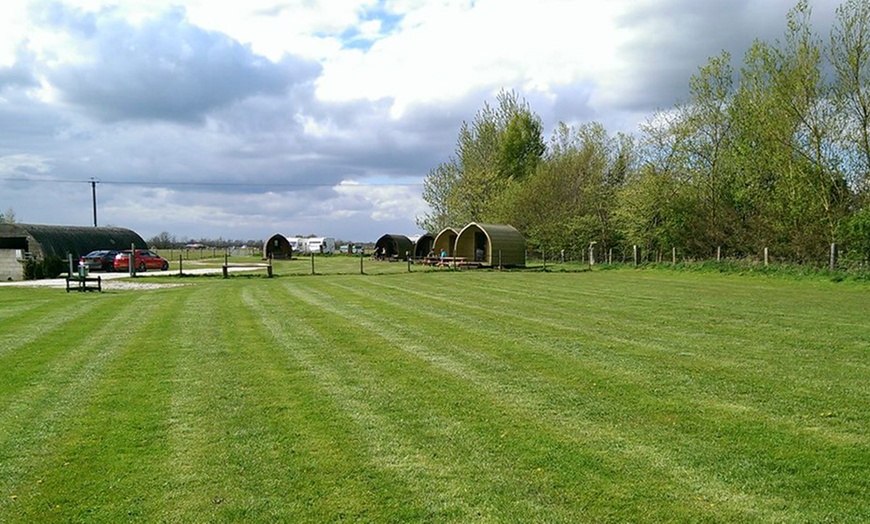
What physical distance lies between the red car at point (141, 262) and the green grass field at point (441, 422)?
30.8 m

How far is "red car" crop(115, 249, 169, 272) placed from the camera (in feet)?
131

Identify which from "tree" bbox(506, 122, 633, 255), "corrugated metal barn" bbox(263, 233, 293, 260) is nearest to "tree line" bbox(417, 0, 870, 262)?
"tree" bbox(506, 122, 633, 255)

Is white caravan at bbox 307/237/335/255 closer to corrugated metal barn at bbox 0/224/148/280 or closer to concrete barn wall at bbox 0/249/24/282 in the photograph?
corrugated metal barn at bbox 0/224/148/280

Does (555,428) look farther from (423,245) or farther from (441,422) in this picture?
(423,245)

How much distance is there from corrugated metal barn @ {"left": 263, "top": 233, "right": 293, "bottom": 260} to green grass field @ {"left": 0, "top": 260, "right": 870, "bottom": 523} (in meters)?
56.3

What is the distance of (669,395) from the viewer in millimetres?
6445

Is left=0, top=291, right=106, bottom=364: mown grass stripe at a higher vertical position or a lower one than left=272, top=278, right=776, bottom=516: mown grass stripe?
higher

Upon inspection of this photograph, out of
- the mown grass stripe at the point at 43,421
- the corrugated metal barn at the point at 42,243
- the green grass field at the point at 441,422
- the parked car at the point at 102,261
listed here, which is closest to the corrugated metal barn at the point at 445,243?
the corrugated metal barn at the point at 42,243

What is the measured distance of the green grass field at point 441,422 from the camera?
13.5 feet

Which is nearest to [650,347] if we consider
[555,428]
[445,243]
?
[555,428]

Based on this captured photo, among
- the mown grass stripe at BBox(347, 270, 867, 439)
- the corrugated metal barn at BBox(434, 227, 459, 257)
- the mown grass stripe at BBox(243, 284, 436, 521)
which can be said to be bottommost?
the mown grass stripe at BBox(243, 284, 436, 521)

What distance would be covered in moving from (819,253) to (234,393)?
28.7 metres

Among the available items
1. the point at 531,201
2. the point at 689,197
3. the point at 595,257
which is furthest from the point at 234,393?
the point at 531,201

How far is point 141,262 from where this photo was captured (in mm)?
41375
